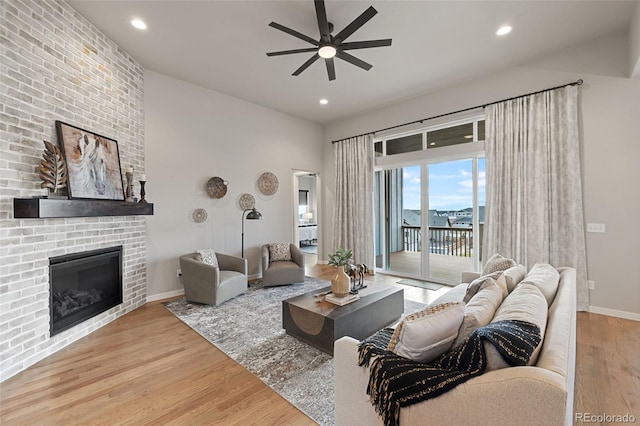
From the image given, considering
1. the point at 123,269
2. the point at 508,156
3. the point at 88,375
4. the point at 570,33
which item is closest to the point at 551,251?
the point at 508,156

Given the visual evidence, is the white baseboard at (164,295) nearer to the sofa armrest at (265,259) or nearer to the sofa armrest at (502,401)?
the sofa armrest at (265,259)

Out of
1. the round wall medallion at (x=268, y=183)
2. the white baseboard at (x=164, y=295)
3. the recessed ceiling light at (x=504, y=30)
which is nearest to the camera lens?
the recessed ceiling light at (x=504, y=30)

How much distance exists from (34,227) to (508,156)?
568 cm

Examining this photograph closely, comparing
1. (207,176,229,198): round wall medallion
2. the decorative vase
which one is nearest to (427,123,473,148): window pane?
the decorative vase

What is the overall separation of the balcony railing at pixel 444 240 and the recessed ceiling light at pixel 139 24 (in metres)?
5.15

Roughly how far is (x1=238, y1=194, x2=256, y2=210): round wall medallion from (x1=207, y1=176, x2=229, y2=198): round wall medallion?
15.4 inches

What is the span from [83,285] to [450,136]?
19.0 ft

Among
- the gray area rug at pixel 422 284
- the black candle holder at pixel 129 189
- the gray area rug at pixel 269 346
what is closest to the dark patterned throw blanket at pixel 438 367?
the gray area rug at pixel 269 346

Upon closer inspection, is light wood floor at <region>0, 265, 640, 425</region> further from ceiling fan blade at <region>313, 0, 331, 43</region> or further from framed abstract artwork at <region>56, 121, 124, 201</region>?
ceiling fan blade at <region>313, 0, 331, 43</region>

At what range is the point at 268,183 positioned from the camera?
566 cm

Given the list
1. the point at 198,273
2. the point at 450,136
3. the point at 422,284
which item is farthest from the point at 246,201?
the point at 450,136

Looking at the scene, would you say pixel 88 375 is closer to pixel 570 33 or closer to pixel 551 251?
pixel 551 251

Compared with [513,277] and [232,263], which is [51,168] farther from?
[513,277]

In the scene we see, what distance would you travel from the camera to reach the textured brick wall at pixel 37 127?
226cm
